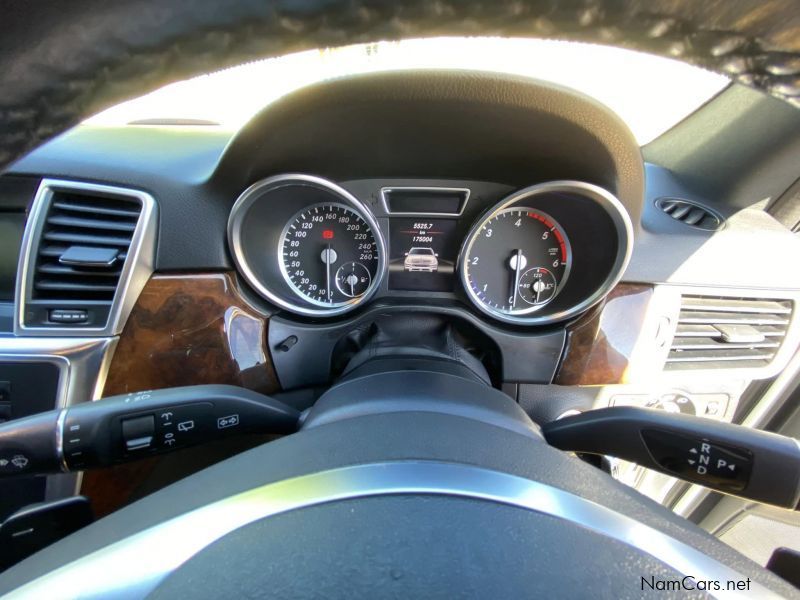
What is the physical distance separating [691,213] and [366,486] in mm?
1983

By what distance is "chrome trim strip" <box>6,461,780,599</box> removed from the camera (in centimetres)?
80

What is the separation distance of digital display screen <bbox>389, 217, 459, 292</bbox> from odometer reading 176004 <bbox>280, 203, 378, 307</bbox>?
0.11 meters

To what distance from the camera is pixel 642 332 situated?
2.01m

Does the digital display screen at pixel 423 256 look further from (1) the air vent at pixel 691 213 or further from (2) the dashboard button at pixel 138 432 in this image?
(2) the dashboard button at pixel 138 432

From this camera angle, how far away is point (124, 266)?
182cm

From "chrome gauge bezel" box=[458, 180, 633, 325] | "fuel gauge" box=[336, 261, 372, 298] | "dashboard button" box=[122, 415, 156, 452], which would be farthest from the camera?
"fuel gauge" box=[336, 261, 372, 298]

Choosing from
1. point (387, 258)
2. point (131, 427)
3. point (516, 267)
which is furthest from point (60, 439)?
point (516, 267)

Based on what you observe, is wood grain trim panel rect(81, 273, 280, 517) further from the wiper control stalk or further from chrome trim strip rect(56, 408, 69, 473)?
chrome trim strip rect(56, 408, 69, 473)

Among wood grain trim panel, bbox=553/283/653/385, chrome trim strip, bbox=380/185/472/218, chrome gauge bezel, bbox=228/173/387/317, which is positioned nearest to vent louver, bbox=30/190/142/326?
chrome gauge bezel, bbox=228/173/387/317

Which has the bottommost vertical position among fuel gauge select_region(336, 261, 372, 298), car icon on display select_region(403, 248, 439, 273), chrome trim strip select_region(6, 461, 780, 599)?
chrome trim strip select_region(6, 461, 780, 599)

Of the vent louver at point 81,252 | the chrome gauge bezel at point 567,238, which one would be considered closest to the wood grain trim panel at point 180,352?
the vent louver at point 81,252

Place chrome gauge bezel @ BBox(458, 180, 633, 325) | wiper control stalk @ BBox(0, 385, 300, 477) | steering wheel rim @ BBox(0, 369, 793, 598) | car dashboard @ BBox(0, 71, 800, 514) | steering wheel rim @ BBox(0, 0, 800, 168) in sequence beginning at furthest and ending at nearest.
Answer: chrome gauge bezel @ BBox(458, 180, 633, 325) → car dashboard @ BBox(0, 71, 800, 514) → wiper control stalk @ BBox(0, 385, 300, 477) → steering wheel rim @ BBox(0, 369, 793, 598) → steering wheel rim @ BBox(0, 0, 800, 168)

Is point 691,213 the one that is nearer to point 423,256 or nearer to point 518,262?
point 518,262

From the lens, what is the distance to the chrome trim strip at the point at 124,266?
1.83 metres
